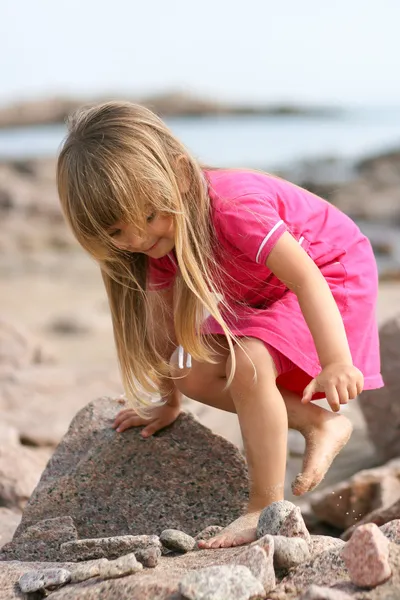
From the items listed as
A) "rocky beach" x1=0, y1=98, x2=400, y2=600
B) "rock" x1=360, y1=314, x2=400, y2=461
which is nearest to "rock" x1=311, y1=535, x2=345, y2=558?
"rocky beach" x1=0, y1=98, x2=400, y2=600

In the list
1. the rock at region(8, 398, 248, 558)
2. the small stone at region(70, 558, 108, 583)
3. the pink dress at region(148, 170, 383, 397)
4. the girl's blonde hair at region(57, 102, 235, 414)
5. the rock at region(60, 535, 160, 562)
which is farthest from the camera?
the rock at region(8, 398, 248, 558)

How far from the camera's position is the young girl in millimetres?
2387

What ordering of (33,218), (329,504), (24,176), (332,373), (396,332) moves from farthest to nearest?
(24,176)
(33,218)
(396,332)
(329,504)
(332,373)

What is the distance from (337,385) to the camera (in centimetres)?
227

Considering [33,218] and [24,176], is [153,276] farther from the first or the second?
[24,176]

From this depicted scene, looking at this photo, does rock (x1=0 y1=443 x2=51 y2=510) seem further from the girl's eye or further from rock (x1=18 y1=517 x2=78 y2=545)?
the girl's eye

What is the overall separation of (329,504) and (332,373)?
141cm

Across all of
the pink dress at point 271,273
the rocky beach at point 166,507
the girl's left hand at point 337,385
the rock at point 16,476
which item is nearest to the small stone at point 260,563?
the rocky beach at point 166,507

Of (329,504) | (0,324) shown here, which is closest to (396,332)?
(329,504)

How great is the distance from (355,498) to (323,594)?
6.16 ft

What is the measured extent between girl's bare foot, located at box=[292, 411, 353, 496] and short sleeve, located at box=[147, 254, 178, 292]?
0.61 meters

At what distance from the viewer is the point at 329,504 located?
140 inches

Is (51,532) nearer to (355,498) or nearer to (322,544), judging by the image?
(322,544)

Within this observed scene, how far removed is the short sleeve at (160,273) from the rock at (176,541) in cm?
78
